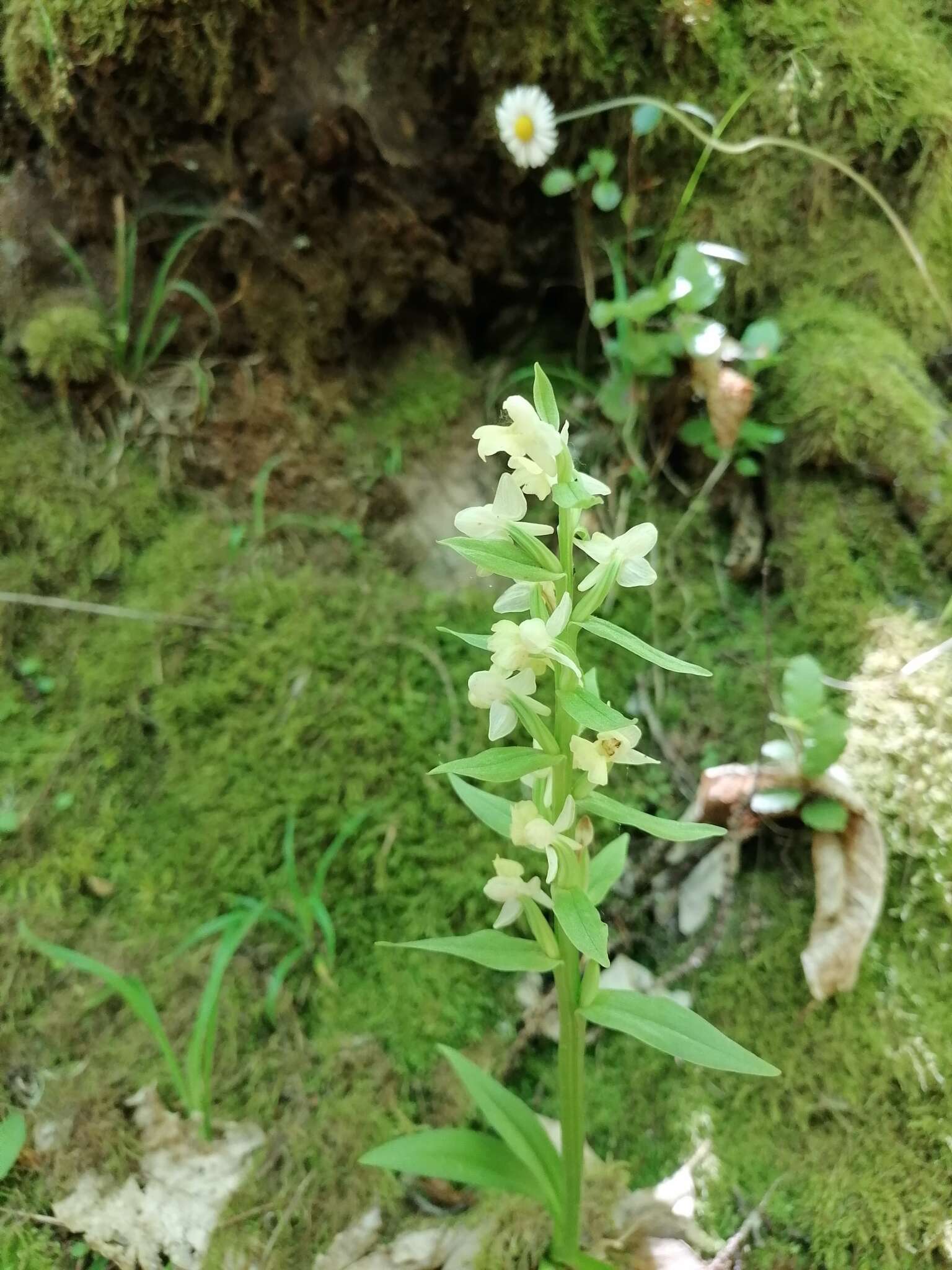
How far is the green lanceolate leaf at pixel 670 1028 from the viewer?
3.63 ft

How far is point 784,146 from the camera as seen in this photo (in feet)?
6.95

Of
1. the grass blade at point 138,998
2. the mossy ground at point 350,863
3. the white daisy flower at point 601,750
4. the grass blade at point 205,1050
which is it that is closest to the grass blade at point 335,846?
the mossy ground at point 350,863

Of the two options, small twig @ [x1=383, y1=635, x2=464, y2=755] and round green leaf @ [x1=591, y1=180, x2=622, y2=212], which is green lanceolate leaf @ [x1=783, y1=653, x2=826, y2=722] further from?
round green leaf @ [x1=591, y1=180, x2=622, y2=212]

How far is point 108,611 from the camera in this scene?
2.06 m

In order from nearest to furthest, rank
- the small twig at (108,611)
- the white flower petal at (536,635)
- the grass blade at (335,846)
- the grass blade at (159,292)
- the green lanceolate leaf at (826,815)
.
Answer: the white flower petal at (536,635)
the green lanceolate leaf at (826,815)
the grass blade at (335,846)
the small twig at (108,611)
the grass blade at (159,292)

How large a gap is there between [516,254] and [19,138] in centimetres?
126

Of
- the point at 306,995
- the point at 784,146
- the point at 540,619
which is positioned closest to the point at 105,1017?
the point at 306,995

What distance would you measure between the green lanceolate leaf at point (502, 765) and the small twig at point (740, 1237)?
91 cm

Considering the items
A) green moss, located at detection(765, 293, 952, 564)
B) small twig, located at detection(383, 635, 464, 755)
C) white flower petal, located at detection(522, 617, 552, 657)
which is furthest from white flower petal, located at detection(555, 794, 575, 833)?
green moss, located at detection(765, 293, 952, 564)

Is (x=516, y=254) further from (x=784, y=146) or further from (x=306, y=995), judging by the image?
(x=306, y=995)

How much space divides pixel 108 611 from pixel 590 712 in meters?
1.46

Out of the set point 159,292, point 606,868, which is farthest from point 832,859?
point 159,292

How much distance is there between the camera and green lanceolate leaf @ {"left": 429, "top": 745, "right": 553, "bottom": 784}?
3.41 feet

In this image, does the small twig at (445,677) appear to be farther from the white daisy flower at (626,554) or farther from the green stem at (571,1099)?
the white daisy flower at (626,554)
